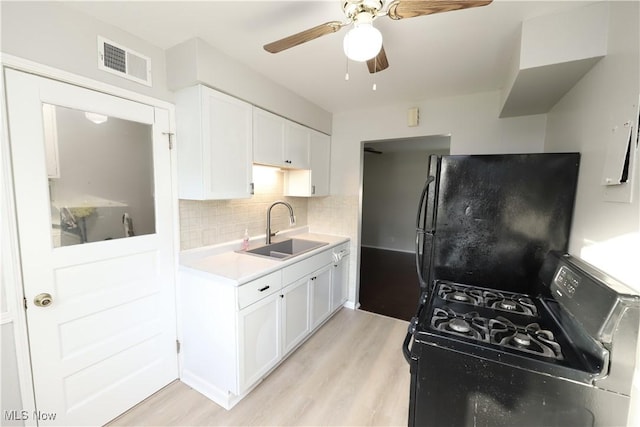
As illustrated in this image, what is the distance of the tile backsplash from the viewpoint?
2041 millimetres

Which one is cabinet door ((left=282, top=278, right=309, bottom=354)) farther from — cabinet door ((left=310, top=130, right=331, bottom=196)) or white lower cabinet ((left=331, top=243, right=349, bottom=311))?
cabinet door ((left=310, top=130, right=331, bottom=196))

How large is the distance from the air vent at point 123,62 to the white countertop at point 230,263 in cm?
121

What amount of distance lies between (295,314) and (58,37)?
7.48 ft

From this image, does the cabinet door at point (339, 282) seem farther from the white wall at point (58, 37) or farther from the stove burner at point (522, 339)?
the white wall at point (58, 37)

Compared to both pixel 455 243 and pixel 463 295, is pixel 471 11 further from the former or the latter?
pixel 463 295

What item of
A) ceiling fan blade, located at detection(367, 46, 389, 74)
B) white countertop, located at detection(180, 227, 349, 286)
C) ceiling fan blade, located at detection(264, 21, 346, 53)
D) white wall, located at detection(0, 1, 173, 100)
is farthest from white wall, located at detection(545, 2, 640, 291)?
white wall, located at detection(0, 1, 173, 100)

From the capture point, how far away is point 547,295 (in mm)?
1328

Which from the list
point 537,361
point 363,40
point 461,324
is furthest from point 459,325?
point 363,40

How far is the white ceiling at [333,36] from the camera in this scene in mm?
1357

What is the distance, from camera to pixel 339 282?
3025mm

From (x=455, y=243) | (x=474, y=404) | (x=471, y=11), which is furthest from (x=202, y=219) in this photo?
(x=471, y=11)

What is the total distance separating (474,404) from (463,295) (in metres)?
0.61

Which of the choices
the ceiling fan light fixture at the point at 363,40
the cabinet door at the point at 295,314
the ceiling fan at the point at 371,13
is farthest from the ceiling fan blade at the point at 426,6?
the cabinet door at the point at 295,314

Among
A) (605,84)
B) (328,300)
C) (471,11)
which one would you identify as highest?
(471,11)
